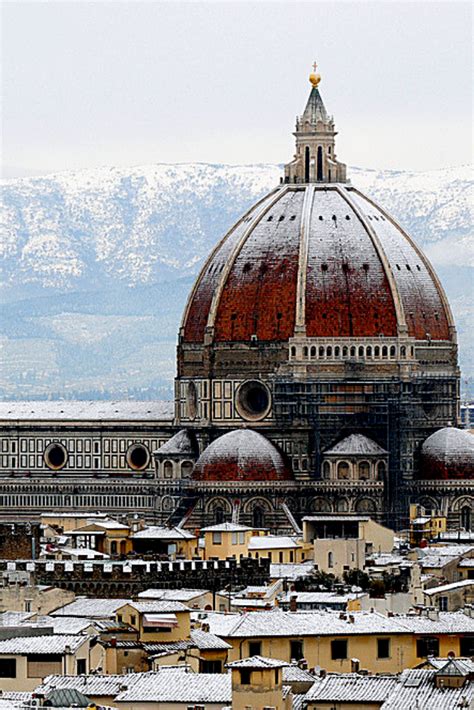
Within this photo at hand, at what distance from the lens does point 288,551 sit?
11625 centimetres

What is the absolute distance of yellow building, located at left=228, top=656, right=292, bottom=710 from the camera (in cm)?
6450

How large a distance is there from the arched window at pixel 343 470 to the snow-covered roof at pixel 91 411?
11.7 m

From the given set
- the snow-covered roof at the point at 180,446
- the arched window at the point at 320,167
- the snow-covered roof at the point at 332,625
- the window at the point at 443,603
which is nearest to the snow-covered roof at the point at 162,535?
the window at the point at 443,603

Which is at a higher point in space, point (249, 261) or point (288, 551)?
point (249, 261)

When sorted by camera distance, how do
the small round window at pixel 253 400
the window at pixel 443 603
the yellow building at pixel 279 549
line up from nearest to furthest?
the window at pixel 443 603
the yellow building at pixel 279 549
the small round window at pixel 253 400

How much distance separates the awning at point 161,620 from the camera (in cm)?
7975

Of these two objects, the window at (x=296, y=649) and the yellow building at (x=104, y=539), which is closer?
the window at (x=296, y=649)

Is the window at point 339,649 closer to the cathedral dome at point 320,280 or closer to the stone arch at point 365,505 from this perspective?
the stone arch at point 365,505

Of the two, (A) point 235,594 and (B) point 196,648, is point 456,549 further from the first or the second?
(B) point 196,648

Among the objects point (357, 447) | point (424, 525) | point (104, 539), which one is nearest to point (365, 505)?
point (357, 447)

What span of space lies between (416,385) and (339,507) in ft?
21.4

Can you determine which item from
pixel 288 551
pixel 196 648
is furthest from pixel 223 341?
pixel 196 648

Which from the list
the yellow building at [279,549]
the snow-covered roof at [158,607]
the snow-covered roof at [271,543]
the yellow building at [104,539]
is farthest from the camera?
the snow-covered roof at [271,543]

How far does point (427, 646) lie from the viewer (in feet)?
252
